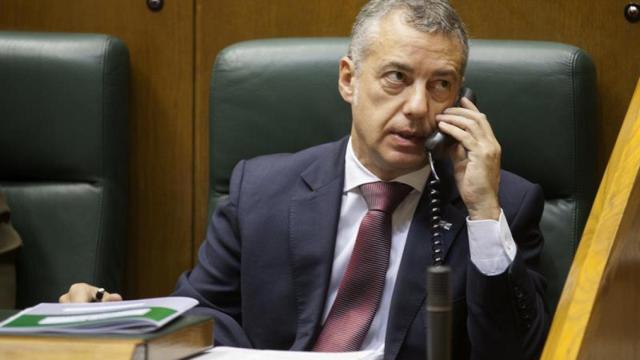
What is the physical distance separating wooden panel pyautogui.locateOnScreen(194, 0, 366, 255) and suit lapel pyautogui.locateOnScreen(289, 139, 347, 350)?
46 cm

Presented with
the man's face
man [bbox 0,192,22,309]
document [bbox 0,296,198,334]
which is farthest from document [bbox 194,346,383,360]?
man [bbox 0,192,22,309]

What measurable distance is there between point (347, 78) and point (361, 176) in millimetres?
187

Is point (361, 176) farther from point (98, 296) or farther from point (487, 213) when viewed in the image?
point (98, 296)

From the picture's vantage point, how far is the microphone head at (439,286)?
1.03 m

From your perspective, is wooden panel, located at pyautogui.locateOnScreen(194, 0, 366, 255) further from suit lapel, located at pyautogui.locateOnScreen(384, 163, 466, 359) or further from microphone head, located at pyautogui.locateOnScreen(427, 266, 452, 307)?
microphone head, located at pyautogui.locateOnScreen(427, 266, 452, 307)

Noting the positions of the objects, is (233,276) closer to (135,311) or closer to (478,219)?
(478,219)

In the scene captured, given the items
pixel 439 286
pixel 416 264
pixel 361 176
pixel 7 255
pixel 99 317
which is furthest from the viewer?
pixel 7 255

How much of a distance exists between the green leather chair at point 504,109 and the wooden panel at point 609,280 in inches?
19.6

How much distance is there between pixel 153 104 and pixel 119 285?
42cm

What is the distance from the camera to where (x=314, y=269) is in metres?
2.02

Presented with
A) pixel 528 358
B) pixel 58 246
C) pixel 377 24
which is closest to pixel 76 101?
pixel 58 246

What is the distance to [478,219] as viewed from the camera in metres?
1.89

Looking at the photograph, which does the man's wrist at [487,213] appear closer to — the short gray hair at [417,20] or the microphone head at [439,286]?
the short gray hair at [417,20]

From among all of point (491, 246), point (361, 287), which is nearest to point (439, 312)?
point (491, 246)
